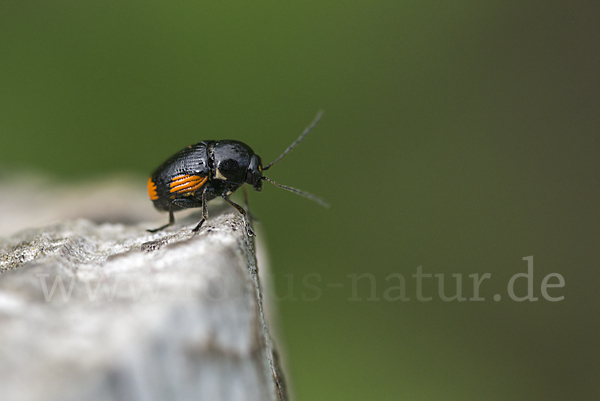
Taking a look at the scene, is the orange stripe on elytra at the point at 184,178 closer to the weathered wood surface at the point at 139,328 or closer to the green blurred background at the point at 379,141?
the weathered wood surface at the point at 139,328

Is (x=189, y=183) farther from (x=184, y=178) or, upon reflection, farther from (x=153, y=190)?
(x=153, y=190)

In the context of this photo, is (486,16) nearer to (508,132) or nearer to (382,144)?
(508,132)

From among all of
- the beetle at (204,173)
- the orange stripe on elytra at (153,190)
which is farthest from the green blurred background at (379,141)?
the beetle at (204,173)

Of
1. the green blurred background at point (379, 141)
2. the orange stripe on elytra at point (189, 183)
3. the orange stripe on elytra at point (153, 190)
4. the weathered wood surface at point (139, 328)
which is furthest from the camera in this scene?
the green blurred background at point (379, 141)

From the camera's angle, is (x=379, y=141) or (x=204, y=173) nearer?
(x=204, y=173)

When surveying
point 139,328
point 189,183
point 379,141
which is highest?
point 379,141

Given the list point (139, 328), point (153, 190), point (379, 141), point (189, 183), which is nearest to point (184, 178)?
point (189, 183)

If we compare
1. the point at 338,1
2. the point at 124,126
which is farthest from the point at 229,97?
the point at 338,1
